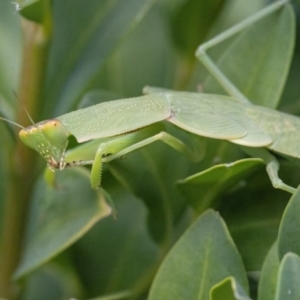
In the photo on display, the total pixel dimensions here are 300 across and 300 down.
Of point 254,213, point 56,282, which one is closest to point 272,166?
point 254,213

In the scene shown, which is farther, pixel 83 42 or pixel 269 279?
pixel 83 42

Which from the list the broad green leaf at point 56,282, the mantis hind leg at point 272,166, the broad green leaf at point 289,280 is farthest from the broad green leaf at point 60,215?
the broad green leaf at point 289,280

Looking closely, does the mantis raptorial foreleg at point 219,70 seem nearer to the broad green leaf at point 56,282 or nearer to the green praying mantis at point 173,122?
the green praying mantis at point 173,122

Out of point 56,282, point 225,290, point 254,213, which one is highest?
point 225,290

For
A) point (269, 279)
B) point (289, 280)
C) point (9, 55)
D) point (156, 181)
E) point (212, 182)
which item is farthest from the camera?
point (9, 55)

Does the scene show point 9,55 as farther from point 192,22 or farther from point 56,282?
point 56,282

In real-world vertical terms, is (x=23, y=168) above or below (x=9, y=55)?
below

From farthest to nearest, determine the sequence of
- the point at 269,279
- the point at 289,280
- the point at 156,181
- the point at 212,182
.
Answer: the point at 156,181
the point at 212,182
the point at 269,279
the point at 289,280

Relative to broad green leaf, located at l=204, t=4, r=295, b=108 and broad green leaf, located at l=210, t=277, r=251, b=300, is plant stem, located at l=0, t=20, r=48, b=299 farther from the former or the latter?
broad green leaf, located at l=210, t=277, r=251, b=300
